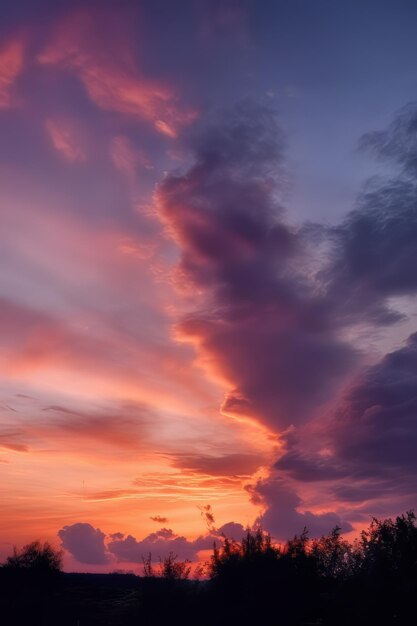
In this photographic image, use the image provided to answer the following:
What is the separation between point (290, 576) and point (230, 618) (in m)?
3.93

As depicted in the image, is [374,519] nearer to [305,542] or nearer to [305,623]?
[305,542]

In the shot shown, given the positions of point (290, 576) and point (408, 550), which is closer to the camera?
point (408, 550)

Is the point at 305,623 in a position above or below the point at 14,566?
below

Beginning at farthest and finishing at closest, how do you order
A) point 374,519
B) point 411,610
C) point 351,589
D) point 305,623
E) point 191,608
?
point 374,519
point 191,608
point 305,623
point 351,589
point 411,610

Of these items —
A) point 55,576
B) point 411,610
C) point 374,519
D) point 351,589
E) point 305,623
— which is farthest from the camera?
point 55,576

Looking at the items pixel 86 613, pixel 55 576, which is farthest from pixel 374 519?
pixel 55 576

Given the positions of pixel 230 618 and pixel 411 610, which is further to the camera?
pixel 230 618

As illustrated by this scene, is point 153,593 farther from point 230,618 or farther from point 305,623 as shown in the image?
point 305,623

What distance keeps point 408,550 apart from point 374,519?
5.13m

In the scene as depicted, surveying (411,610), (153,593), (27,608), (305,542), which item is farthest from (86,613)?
(411,610)

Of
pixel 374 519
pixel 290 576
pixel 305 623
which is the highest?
pixel 374 519

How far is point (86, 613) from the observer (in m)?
32.8

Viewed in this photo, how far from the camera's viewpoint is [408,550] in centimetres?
2528

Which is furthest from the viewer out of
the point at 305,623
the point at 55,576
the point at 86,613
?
the point at 55,576
